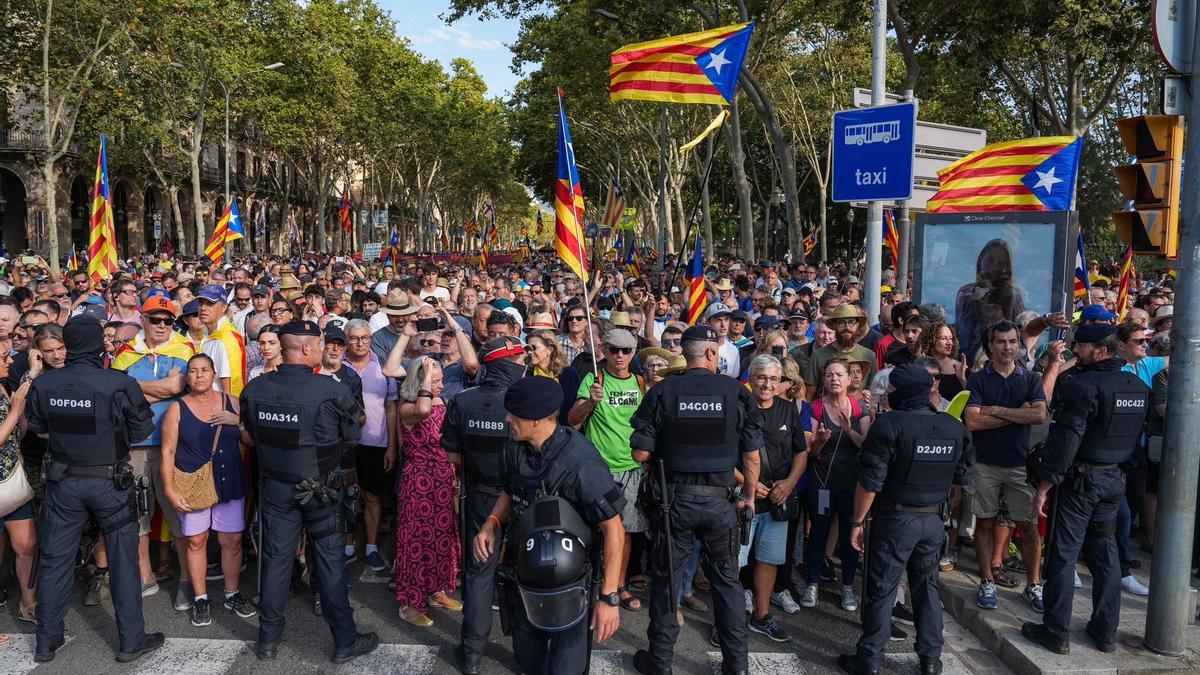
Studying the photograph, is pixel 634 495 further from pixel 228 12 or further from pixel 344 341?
pixel 228 12

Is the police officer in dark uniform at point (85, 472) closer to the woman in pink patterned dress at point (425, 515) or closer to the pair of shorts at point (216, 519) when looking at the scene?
the pair of shorts at point (216, 519)

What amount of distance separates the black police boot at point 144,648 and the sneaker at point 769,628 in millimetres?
3480

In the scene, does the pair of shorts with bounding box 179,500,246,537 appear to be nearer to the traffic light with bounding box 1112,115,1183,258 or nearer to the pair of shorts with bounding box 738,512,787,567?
the pair of shorts with bounding box 738,512,787,567

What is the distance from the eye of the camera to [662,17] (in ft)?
61.7

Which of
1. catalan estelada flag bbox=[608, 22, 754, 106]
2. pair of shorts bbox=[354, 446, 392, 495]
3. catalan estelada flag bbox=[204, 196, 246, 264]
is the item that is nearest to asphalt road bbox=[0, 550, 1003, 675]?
pair of shorts bbox=[354, 446, 392, 495]

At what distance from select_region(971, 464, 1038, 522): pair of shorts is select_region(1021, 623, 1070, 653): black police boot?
79cm

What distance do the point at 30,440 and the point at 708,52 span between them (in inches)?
267

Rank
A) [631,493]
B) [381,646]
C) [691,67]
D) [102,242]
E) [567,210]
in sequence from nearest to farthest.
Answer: [381,646], [631,493], [567,210], [691,67], [102,242]

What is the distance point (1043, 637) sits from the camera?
493 cm

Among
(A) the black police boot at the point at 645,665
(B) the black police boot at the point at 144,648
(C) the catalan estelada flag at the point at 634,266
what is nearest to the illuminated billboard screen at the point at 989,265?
(A) the black police boot at the point at 645,665

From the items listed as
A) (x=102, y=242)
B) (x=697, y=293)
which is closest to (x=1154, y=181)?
(x=697, y=293)

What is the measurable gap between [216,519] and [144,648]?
890 mm

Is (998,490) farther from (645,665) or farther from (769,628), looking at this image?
(645,665)

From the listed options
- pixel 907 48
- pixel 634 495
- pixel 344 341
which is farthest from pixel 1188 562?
pixel 907 48
